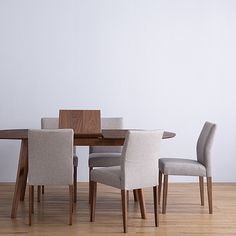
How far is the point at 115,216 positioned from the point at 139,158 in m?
0.69

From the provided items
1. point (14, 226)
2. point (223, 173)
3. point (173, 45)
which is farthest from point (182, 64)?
point (14, 226)

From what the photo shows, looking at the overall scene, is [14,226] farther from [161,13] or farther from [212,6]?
[212,6]

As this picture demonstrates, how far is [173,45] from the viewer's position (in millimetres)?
5805

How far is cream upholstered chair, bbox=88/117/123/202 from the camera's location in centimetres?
484

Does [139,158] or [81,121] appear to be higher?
[81,121]

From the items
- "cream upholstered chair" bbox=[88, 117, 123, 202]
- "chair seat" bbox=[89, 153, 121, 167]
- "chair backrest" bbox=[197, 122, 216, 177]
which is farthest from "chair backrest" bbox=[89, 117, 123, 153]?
"chair backrest" bbox=[197, 122, 216, 177]

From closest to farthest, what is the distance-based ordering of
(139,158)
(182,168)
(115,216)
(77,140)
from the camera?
1. (139,158)
2. (77,140)
3. (115,216)
4. (182,168)

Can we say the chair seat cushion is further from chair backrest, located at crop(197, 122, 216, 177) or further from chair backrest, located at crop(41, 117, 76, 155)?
chair backrest, located at crop(41, 117, 76, 155)

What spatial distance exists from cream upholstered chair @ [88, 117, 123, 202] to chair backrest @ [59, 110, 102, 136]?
44cm

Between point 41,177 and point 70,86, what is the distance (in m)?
2.00

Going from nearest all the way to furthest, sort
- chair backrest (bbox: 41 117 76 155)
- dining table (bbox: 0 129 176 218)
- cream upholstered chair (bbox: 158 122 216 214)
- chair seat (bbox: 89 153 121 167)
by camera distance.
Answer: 1. dining table (bbox: 0 129 176 218)
2. cream upholstered chair (bbox: 158 122 216 214)
3. chair seat (bbox: 89 153 121 167)
4. chair backrest (bbox: 41 117 76 155)

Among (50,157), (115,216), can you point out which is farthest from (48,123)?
(115,216)

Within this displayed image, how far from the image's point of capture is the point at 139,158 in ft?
12.8

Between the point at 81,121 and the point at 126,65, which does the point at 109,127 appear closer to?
the point at 81,121
